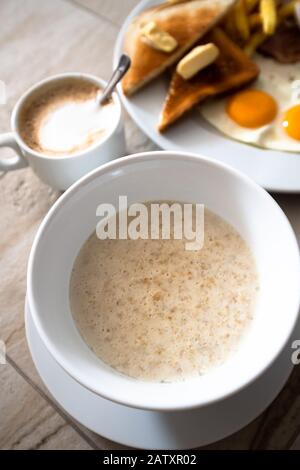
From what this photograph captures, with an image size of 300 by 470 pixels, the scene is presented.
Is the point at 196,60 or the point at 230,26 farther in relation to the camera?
the point at 230,26

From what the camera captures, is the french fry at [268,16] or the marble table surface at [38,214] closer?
the marble table surface at [38,214]

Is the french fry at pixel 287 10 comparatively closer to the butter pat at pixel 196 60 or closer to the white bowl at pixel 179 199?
the butter pat at pixel 196 60

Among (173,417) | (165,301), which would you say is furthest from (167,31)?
(173,417)

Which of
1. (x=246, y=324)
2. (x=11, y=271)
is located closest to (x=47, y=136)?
(x=11, y=271)

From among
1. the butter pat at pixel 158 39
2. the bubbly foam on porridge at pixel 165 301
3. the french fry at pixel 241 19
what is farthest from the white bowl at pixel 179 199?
the french fry at pixel 241 19

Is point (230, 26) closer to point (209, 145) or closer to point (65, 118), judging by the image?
point (209, 145)

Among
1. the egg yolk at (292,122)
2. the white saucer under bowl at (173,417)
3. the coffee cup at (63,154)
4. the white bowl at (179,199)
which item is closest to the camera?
the white bowl at (179,199)
